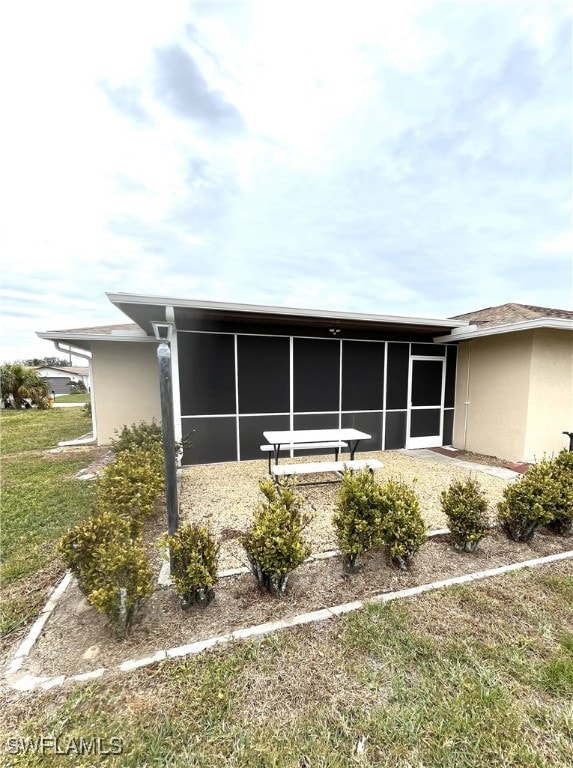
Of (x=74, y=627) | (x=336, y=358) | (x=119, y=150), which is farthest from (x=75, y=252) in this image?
(x=74, y=627)

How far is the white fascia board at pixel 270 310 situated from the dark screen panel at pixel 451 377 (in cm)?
130

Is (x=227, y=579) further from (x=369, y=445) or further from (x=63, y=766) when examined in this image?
(x=369, y=445)

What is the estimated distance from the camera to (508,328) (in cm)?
614

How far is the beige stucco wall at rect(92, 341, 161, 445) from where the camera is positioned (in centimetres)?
766

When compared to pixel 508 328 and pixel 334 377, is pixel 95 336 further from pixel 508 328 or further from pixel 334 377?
pixel 508 328

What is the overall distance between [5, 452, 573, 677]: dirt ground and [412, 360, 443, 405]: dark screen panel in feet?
11.2

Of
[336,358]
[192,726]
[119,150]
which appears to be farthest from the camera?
[119,150]

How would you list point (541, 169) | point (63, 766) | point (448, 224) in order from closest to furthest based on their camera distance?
point (63, 766)
point (541, 169)
point (448, 224)

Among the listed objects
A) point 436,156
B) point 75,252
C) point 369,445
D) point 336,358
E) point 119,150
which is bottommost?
point 369,445

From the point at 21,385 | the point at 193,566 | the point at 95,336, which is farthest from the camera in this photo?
the point at 21,385

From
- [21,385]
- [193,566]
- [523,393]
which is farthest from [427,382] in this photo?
[21,385]

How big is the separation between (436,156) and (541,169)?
2916 millimetres

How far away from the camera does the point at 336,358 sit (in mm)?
6926

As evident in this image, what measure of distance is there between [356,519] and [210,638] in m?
1.39
